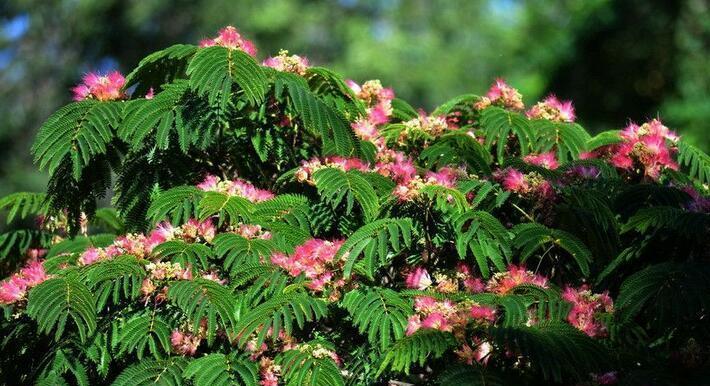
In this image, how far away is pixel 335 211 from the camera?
11.5 ft

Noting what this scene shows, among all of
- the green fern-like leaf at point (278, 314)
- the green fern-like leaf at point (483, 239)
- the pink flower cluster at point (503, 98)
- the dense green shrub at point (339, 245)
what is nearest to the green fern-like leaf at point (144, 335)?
the dense green shrub at point (339, 245)

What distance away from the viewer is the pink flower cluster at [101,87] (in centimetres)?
364

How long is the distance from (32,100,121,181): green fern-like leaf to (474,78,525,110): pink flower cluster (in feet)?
5.15

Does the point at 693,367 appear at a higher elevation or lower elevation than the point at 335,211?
lower

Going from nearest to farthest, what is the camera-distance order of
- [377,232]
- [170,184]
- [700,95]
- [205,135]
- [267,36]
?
[377,232]
[205,135]
[170,184]
[700,95]
[267,36]

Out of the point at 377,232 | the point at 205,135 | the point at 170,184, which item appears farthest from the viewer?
the point at 170,184

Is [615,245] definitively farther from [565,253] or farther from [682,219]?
[682,219]

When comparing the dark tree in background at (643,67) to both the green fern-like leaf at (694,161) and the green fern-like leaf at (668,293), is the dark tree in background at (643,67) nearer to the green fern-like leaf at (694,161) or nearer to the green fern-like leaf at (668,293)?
the green fern-like leaf at (694,161)

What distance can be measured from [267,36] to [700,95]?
10305mm

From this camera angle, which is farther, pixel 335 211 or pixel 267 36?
pixel 267 36

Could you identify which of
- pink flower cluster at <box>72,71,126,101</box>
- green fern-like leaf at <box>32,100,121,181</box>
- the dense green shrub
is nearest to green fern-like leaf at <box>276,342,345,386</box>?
the dense green shrub

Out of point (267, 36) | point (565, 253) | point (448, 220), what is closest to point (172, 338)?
point (448, 220)

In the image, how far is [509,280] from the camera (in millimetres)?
3098

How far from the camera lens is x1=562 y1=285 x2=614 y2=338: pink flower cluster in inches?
117
